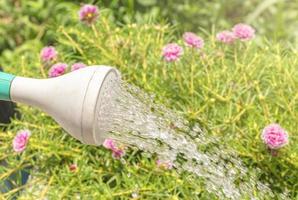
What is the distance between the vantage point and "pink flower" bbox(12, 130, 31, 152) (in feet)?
6.29

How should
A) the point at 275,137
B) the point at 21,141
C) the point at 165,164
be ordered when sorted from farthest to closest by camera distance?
the point at 21,141 < the point at 165,164 < the point at 275,137

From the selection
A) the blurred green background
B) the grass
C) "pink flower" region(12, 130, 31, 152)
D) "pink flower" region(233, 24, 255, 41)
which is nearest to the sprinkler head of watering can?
the grass

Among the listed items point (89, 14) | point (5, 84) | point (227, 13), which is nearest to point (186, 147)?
point (89, 14)

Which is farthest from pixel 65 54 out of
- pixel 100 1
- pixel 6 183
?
pixel 6 183

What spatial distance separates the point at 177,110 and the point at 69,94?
2.36 ft

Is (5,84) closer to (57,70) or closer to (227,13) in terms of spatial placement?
(57,70)

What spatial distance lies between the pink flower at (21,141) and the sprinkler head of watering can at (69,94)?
0.67 m

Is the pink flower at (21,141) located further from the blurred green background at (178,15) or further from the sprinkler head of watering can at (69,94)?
the blurred green background at (178,15)

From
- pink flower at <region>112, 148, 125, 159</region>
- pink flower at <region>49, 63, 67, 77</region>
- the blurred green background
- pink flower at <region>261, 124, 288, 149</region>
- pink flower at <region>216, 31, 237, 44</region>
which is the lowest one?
the blurred green background

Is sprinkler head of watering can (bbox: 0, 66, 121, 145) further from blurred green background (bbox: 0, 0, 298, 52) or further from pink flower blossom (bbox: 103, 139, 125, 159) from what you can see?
blurred green background (bbox: 0, 0, 298, 52)

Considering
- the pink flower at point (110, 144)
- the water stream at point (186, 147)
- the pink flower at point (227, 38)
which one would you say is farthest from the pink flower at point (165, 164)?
the pink flower at point (227, 38)

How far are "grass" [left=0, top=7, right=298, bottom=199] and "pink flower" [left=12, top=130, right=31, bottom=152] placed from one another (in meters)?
0.03

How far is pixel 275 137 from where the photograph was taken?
170 cm

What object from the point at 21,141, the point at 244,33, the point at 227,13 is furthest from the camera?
the point at 227,13
